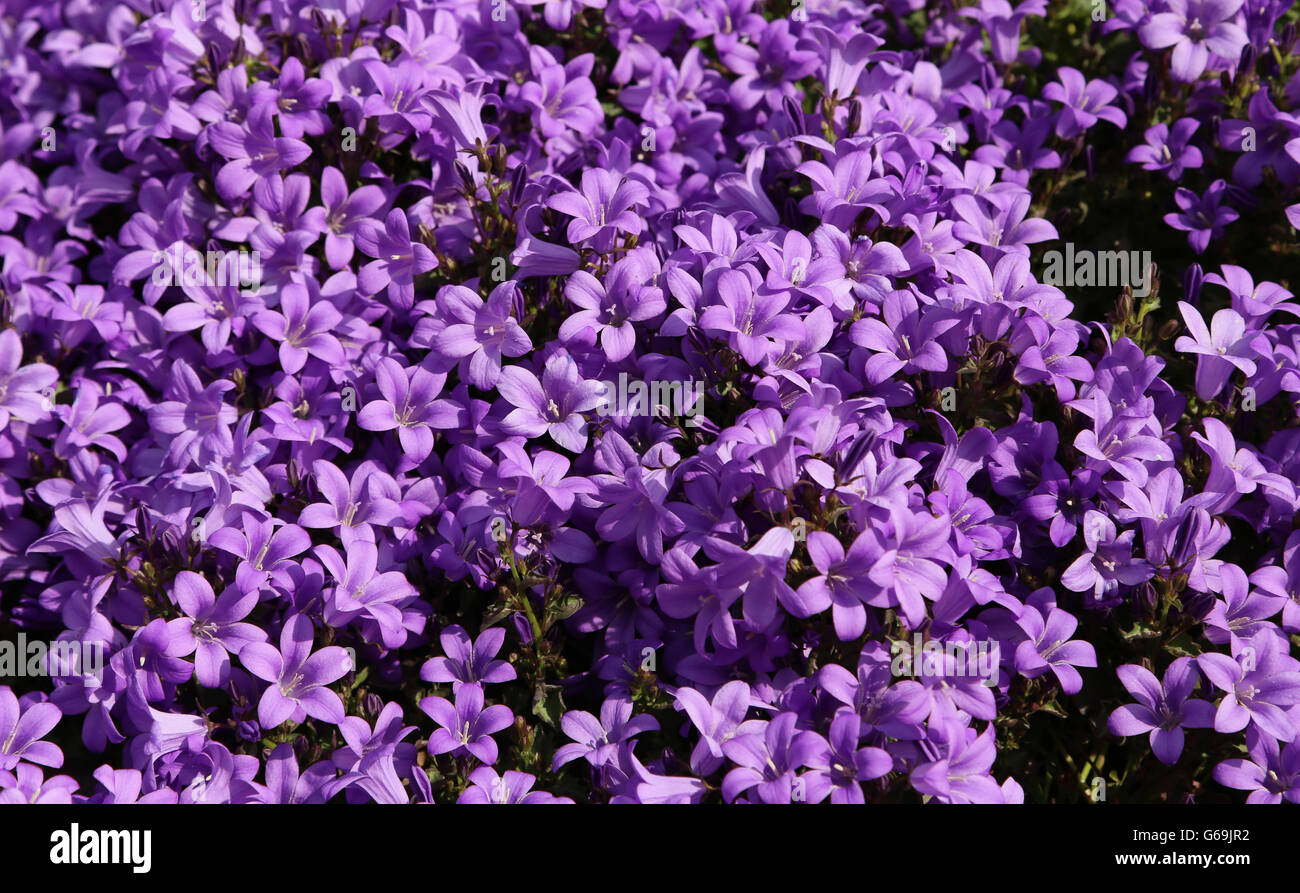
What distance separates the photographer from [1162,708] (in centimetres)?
381

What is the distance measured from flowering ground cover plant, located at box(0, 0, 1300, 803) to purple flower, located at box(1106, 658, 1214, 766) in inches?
0.8

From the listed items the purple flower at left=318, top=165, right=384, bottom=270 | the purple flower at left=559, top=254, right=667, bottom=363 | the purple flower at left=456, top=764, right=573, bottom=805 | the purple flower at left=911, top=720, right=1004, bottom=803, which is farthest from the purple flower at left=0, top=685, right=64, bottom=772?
the purple flower at left=911, top=720, right=1004, bottom=803

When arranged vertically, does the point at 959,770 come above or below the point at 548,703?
below

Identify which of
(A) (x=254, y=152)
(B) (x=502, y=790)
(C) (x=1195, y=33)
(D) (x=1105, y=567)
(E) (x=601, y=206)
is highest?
(C) (x=1195, y=33)

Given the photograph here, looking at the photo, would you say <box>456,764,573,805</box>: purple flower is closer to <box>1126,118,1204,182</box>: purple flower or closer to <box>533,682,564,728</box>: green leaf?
<box>533,682,564,728</box>: green leaf

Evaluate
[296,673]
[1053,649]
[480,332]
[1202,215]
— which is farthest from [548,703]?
[1202,215]

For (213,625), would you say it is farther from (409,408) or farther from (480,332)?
(480,332)

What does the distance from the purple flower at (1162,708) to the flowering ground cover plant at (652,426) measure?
0.02 m

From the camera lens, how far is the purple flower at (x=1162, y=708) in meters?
3.73

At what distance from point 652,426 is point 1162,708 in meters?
2.03

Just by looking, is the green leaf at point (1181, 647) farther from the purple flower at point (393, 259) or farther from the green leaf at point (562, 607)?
the purple flower at point (393, 259)

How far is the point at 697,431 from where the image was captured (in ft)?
13.1
